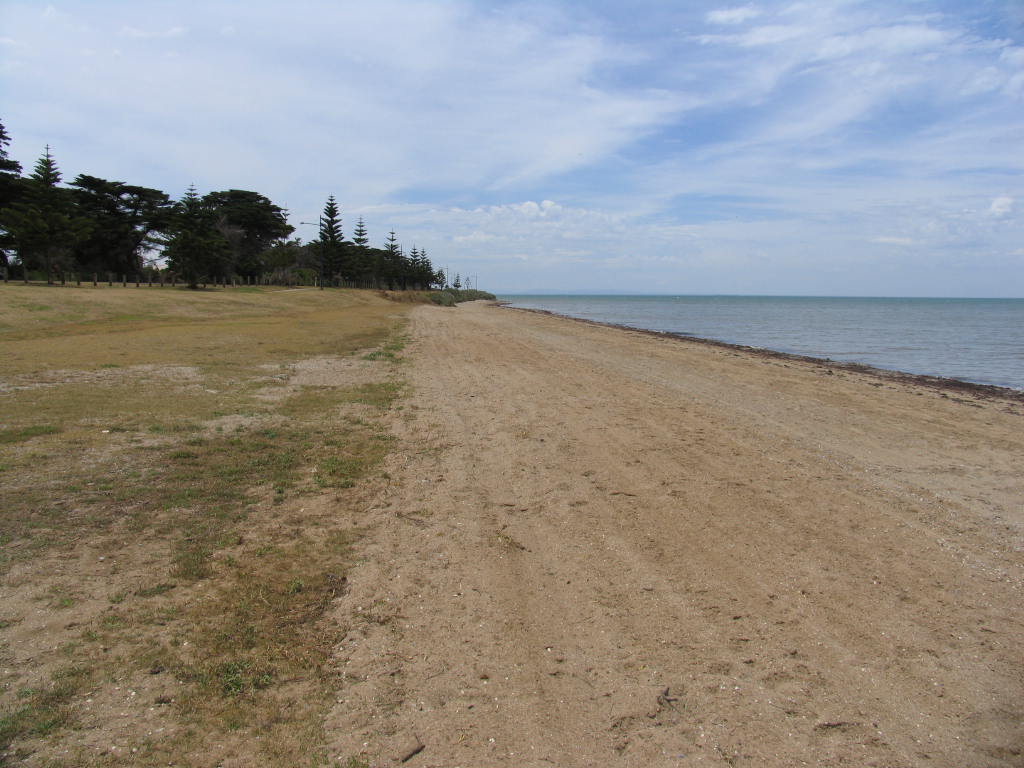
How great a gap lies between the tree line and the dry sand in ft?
142

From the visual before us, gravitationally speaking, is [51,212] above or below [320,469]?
above

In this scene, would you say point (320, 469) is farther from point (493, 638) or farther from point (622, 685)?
point (622, 685)

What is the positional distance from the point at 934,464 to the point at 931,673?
16.5 ft

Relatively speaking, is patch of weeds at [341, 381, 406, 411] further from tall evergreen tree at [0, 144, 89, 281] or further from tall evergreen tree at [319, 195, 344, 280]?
tall evergreen tree at [319, 195, 344, 280]

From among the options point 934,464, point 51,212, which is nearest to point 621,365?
point 934,464

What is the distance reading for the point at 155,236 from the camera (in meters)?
58.1

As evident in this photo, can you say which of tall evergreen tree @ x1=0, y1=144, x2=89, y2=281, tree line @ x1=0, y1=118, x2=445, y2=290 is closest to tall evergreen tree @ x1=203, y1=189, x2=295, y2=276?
tree line @ x1=0, y1=118, x2=445, y2=290

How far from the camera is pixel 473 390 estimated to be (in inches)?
433

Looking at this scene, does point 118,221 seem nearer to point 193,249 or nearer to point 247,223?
point 193,249

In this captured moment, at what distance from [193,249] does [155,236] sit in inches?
667

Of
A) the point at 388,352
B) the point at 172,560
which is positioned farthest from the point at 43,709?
the point at 388,352

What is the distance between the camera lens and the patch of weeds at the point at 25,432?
6332 millimetres

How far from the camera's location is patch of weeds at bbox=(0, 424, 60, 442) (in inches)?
249

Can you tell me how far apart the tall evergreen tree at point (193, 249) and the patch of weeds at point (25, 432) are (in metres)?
44.2
